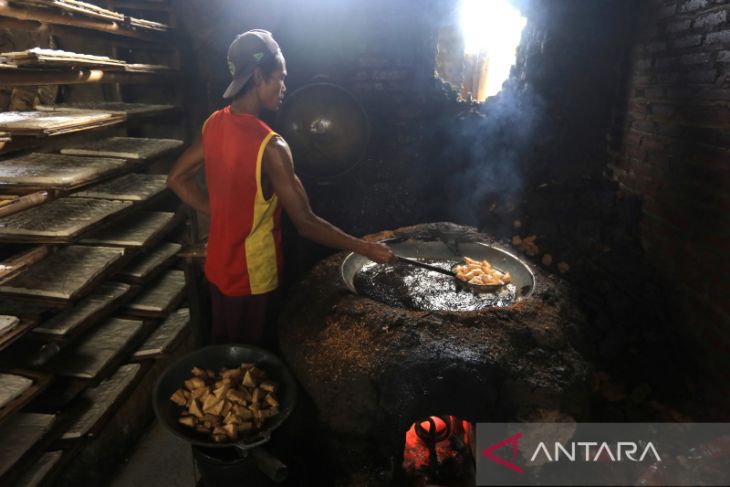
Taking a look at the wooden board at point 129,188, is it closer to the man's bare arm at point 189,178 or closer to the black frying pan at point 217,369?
the man's bare arm at point 189,178

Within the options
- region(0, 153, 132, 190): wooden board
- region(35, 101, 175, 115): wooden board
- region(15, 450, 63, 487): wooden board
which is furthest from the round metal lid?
region(15, 450, 63, 487): wooden board

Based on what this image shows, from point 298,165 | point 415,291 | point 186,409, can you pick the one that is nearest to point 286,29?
point 298,165

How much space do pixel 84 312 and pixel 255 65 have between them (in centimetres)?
209

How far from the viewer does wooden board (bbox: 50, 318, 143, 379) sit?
10.3 ft

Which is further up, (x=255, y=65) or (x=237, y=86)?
(x=255, y=65)

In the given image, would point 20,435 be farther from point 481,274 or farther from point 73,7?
point 481,274

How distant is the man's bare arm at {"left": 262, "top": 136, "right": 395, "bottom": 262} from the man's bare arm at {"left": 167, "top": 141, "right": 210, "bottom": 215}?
0.71 m

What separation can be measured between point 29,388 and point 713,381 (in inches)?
175

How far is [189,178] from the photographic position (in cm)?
324

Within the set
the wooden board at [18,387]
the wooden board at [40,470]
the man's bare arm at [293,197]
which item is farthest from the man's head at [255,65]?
the wooden board at [40,470]

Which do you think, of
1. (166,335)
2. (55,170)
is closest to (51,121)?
(55,170)

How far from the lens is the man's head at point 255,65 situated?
2.64 m

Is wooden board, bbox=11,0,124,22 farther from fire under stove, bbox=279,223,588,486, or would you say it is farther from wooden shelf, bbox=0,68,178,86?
fire under stove, bbox=279,223,588,486

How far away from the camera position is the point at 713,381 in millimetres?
3215
